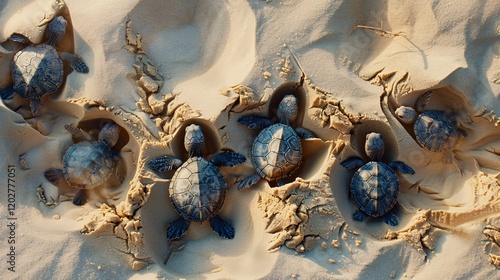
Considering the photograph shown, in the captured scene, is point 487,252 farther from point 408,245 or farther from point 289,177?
point 289,177

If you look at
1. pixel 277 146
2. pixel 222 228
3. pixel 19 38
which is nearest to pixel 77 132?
pixel 19 38

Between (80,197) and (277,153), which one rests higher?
(277,153)

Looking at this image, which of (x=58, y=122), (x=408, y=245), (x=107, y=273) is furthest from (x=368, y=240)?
(x=58, y=122)

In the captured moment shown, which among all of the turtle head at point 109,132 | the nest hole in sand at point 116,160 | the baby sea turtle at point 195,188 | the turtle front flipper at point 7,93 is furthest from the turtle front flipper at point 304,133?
the turtle front flipper at point 7,93

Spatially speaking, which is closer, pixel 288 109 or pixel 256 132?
pixel 288 109

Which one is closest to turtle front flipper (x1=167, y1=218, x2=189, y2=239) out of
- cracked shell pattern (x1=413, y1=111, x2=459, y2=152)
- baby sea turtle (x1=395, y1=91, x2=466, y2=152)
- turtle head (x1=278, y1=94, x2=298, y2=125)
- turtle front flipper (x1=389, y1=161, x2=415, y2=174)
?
turtle head (x1=278, y1=94, x2=298, y2=125)

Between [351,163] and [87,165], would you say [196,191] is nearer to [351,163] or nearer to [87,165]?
[87,165]

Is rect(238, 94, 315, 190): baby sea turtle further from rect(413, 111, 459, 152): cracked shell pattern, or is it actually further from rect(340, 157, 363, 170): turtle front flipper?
rect(413, 111, 459, 152): cracked shell pattern

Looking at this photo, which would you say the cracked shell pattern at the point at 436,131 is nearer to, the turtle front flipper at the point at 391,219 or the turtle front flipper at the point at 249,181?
the turtle front flipper at the point at 391,219
